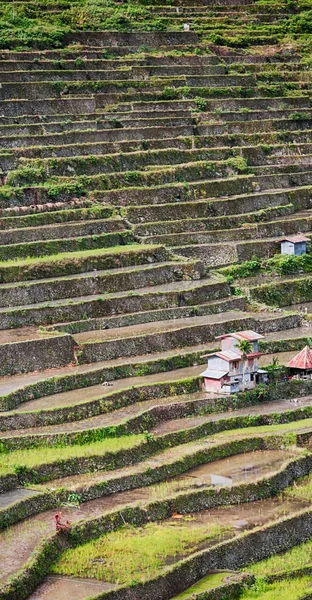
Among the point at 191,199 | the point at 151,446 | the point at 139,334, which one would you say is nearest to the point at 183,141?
the point at 191,199

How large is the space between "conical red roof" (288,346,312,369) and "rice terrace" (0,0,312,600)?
0.04m

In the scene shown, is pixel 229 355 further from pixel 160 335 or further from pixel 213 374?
pixel 160 335

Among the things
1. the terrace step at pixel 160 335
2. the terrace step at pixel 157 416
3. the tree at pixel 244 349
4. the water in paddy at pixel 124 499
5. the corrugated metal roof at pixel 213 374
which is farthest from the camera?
the terrace step at pixel 160 335

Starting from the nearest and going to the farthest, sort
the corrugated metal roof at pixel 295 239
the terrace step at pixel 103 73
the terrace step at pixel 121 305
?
1. the terrace step at pixel 121 305
2. the corrugated metal roof at pixel 295 239
3. the terrace step at pixel 103 73

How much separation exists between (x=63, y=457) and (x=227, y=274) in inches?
413

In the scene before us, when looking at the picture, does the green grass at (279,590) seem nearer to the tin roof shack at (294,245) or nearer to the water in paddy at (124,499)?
the water in paddy at (124,499)

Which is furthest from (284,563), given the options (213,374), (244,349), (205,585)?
(244,349)

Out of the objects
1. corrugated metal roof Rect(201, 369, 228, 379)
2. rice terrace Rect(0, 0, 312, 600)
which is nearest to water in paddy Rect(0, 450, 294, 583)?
rice terrace Rect(0, 0, 312, 600)

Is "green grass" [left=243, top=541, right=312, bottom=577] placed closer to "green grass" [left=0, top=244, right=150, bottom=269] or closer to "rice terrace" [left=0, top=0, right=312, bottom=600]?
"rice terrace" [left=0, top=0, right=312, bottom=600]

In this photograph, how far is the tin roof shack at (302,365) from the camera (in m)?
30.9

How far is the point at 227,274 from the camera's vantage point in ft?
117

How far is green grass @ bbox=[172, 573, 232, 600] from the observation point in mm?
22866

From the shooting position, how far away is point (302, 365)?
30.8 metres

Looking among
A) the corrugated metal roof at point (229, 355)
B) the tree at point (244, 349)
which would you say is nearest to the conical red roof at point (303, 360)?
the tree at point (244, 349)
